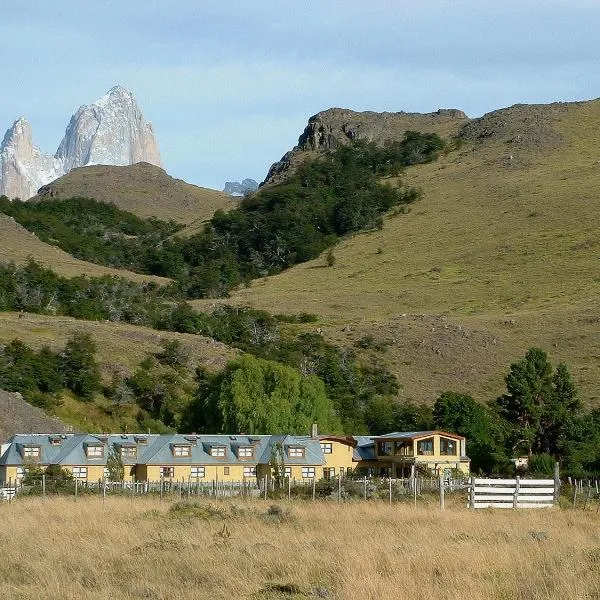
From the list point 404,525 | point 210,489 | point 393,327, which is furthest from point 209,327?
point 404,525

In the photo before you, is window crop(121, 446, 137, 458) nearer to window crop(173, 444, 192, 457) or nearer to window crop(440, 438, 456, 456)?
window crop(173, 444, 192, 457)

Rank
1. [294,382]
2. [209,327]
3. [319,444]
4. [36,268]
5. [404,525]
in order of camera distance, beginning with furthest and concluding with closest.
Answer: [36,268] < [209,327] < [294,382] < [319,444] < [404,525]

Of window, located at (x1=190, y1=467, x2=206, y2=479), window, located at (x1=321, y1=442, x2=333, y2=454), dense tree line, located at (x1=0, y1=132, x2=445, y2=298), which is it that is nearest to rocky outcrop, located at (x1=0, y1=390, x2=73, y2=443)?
window, located at (x1=190, y1=467, x2=206, y2=479)

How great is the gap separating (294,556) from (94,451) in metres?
39.8

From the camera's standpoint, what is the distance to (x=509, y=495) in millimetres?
31500

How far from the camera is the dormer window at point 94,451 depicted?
184 feet

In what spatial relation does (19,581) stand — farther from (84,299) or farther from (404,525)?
(84,299)

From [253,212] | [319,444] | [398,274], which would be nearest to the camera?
[319,444]

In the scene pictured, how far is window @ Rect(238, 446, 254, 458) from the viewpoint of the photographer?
58906 millimetres

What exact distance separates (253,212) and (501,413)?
372 feet

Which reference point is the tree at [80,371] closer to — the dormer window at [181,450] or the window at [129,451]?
the window at [129,451]

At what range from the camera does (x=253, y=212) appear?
182375 mm

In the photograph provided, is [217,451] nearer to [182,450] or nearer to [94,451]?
[182,450]

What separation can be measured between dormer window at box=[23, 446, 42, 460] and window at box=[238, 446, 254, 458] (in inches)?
398
